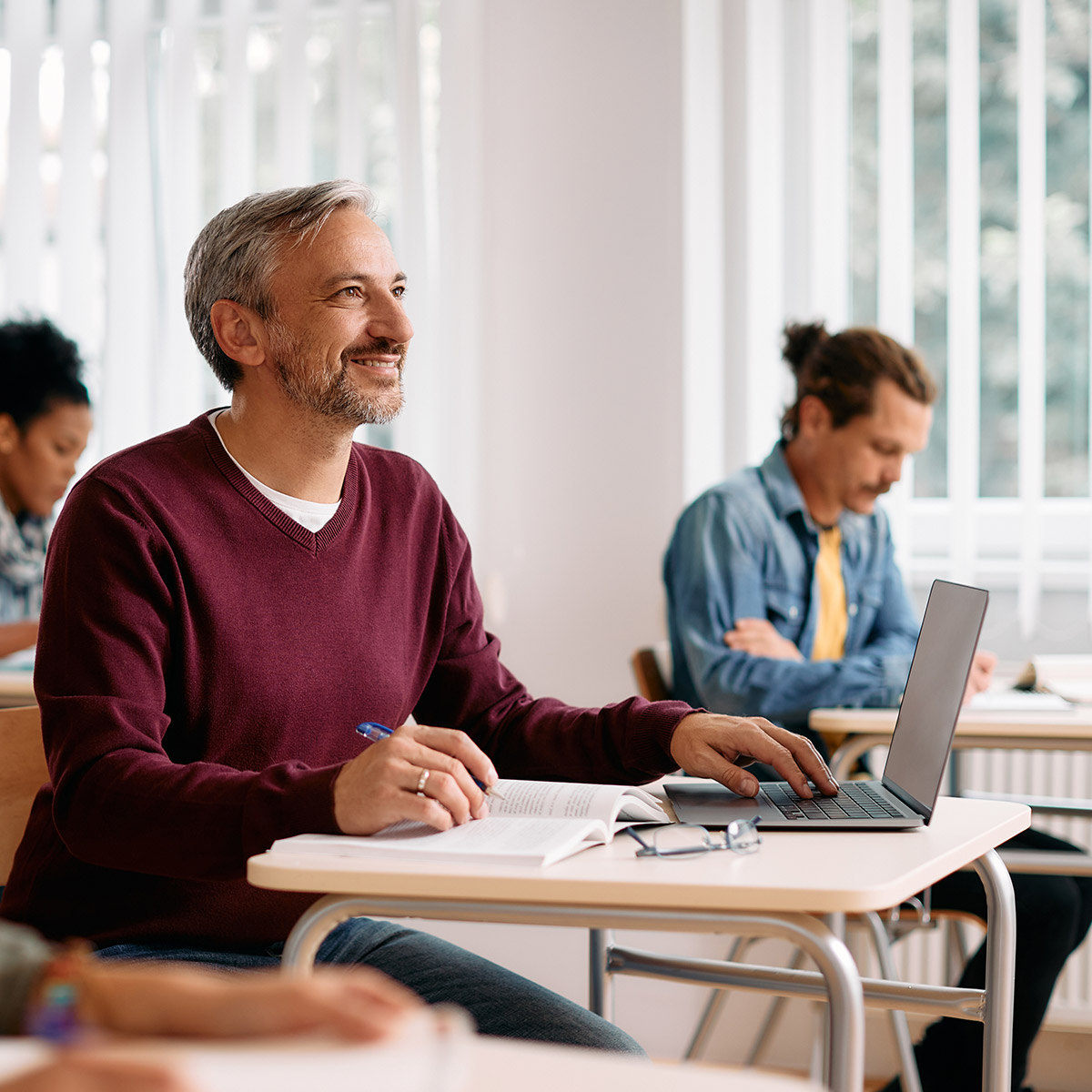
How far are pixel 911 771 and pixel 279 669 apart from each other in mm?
637

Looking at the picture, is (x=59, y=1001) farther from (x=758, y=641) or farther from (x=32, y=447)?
(x=32, y=447)

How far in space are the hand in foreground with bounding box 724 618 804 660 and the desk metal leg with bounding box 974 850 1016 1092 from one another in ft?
3.32

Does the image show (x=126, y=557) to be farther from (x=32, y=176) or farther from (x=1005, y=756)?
(x=32, y=176)

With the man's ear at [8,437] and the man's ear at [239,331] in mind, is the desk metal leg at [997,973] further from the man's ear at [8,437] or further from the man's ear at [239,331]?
the man's ear at [8,437]

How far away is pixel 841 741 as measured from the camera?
2.22 metres

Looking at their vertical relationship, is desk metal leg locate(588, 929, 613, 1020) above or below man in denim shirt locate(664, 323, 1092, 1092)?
below

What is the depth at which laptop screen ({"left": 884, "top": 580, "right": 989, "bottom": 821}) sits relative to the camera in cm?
113

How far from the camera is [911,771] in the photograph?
1.22 m

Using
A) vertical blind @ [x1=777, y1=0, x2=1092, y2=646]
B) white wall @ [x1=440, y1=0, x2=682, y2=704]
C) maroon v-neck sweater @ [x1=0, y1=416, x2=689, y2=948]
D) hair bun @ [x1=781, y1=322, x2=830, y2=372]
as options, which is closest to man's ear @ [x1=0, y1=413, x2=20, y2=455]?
white wall @ [x1=440, y1=0, x2=682, y2=704]

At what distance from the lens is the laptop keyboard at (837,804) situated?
1145 millimetres

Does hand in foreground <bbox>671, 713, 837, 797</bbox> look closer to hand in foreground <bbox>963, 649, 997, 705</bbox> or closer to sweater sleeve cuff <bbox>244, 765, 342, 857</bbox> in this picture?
sweater sleeve cuff <bbox>244, 765, 342, 857</bbox>

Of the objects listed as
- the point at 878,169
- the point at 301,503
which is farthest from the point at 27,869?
the point at 878,169

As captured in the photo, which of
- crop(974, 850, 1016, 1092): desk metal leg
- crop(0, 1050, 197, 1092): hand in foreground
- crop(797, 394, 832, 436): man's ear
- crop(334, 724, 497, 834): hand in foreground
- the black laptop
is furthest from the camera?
crop(797, 394, 832, 436): man's ear

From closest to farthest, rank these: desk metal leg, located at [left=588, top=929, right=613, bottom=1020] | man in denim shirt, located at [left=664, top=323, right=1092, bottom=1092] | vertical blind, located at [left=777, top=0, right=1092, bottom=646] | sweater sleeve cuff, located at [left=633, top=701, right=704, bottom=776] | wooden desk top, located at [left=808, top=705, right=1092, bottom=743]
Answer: sweater sleeve cuff, located at [left=633, top=701, right=704, bottom=776]
desk metal leg, located at [left=588, top=929, right=613, bottom=1020]
wooden desk top, located at [left=808, top=705, right=1092, bottom=743]
man in denim shirt, located at [left=664, top=323, right=1092, bottom=1092]
vertical blind, located at [left=777, top=0, right=1092, bottom=646]
